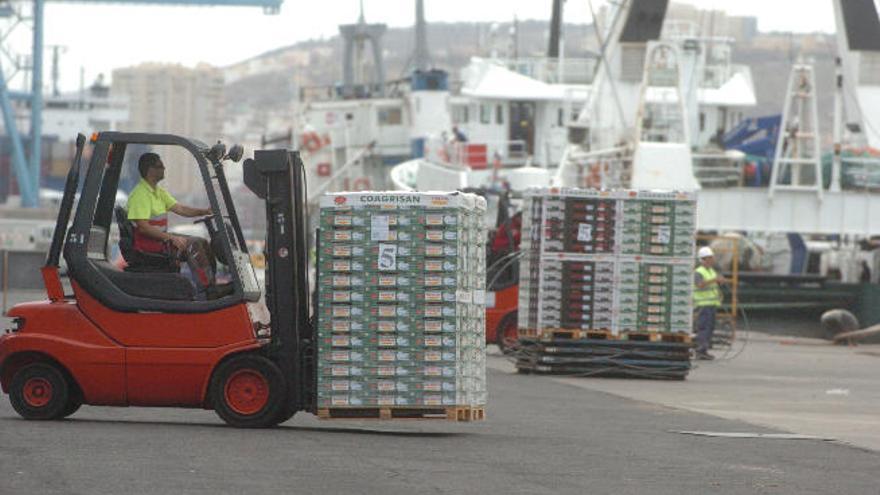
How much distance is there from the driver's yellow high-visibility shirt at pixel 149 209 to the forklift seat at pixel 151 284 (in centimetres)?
20

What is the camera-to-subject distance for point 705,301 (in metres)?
28.7

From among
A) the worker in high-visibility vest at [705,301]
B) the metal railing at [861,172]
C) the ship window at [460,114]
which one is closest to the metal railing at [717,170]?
the metal railing at [861,172]

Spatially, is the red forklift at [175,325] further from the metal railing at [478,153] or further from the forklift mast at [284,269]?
the metal railing at [478,153]

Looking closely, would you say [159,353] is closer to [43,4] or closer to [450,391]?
[450,391]

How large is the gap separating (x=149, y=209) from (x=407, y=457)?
2982 millimetres

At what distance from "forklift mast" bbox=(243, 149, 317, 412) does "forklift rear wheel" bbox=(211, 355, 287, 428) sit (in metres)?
0.14

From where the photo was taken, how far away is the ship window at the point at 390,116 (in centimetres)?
7638

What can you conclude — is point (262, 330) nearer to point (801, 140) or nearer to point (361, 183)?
point (801, 140)

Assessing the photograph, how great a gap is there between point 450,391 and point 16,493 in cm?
489

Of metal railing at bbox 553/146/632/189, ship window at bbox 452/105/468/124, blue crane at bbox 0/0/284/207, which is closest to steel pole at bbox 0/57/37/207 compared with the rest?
blue crane at bbox 0/0/284/207

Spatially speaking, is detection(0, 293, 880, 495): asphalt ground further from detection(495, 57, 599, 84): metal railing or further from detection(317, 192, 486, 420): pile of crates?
detection(495, 57, 599, 84): metal railing

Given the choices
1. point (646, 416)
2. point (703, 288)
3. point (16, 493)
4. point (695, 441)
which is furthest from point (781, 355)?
point (16, 493)

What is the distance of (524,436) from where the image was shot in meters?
14.4

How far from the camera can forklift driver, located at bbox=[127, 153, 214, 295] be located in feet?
46.3
